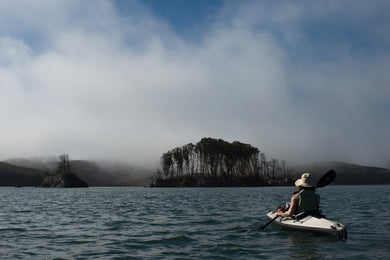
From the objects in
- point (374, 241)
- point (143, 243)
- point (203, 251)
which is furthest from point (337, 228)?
point (143, 243)

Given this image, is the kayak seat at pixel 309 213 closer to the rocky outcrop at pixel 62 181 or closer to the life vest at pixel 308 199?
the life vest at pixel 308 199

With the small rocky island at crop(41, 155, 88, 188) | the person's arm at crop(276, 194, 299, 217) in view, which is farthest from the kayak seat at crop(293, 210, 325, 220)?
the small rocky island at crop(41, 155, 88, 188)

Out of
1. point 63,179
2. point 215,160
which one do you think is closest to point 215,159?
point 215,160

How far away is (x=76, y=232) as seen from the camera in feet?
53.6

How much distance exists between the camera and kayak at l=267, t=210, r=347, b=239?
13.6m

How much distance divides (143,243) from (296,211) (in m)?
7.86

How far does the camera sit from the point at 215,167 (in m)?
154

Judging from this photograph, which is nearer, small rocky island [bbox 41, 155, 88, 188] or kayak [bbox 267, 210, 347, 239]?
kayak [bbox 267, 210, 347, 239]

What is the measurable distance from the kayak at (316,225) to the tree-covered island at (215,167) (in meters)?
131

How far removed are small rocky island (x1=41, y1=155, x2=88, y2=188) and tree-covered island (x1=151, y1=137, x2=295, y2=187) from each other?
39.5m

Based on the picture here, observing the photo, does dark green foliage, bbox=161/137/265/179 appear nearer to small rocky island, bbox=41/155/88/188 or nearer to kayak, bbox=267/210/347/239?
small rocky island, bbox=41/155/88/188

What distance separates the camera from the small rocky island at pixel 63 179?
6230 inches

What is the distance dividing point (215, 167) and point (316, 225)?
139597 mm

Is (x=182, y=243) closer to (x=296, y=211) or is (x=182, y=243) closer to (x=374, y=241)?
(x=296, y=211)
